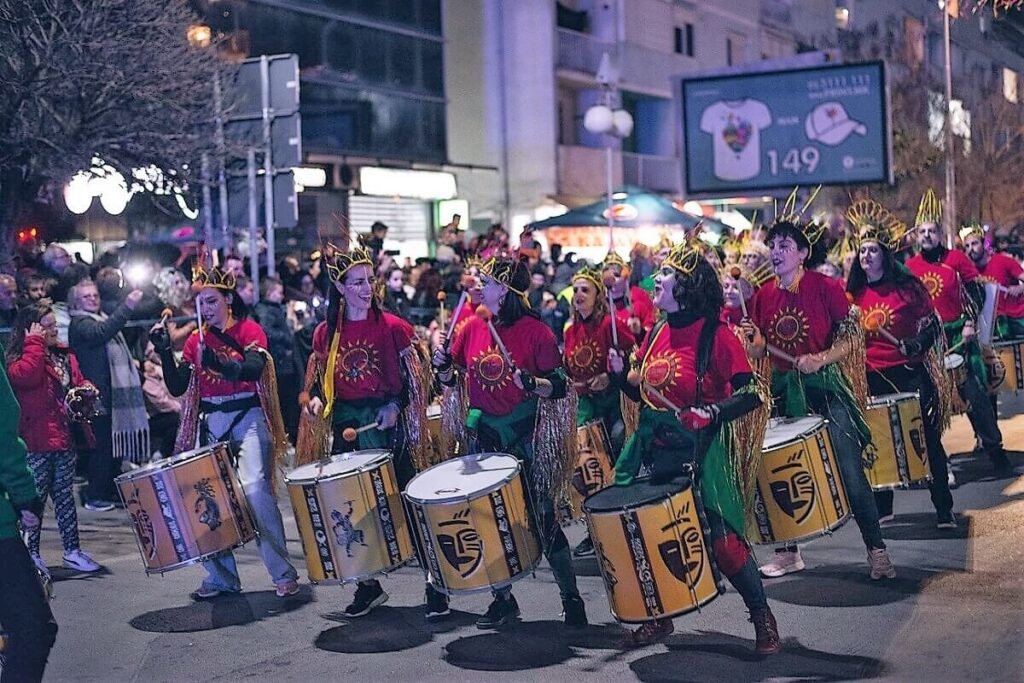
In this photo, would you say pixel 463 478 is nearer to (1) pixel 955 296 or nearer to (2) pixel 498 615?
(2) pixel 498 615

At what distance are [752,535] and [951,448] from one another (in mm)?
6015

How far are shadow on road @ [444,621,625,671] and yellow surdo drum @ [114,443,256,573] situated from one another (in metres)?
1.48

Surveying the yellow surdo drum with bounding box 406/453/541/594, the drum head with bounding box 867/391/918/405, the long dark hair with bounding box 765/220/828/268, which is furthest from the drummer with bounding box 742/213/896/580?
the yellow surdo drum with bounding box 406/453/541/594

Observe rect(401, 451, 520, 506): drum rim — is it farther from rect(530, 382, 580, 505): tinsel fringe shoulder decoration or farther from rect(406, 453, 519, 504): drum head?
rect(530, 382, 580, 505): tinsel fringe shoulder decoration

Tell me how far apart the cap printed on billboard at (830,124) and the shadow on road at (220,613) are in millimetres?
15933

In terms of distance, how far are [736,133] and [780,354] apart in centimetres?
1571

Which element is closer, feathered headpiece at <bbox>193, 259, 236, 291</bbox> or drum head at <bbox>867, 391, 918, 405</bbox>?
feathered headpiece at <bbox>193, 259, 236, 291</bbox>

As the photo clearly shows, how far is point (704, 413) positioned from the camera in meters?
6.38

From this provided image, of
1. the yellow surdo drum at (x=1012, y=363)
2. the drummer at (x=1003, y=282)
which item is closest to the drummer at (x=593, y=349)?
the yellow surdo drum at (x=1012, y=363)

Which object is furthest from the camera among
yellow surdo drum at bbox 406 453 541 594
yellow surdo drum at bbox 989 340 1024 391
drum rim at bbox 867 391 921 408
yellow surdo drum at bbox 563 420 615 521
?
yellow surdo drum at bbox 989 340 1024 391

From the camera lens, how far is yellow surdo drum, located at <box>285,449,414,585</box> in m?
7.21

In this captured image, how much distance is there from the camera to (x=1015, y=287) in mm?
12570

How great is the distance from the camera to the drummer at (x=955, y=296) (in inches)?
428

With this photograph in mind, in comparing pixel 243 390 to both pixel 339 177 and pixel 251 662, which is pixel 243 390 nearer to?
pixel 251 662
